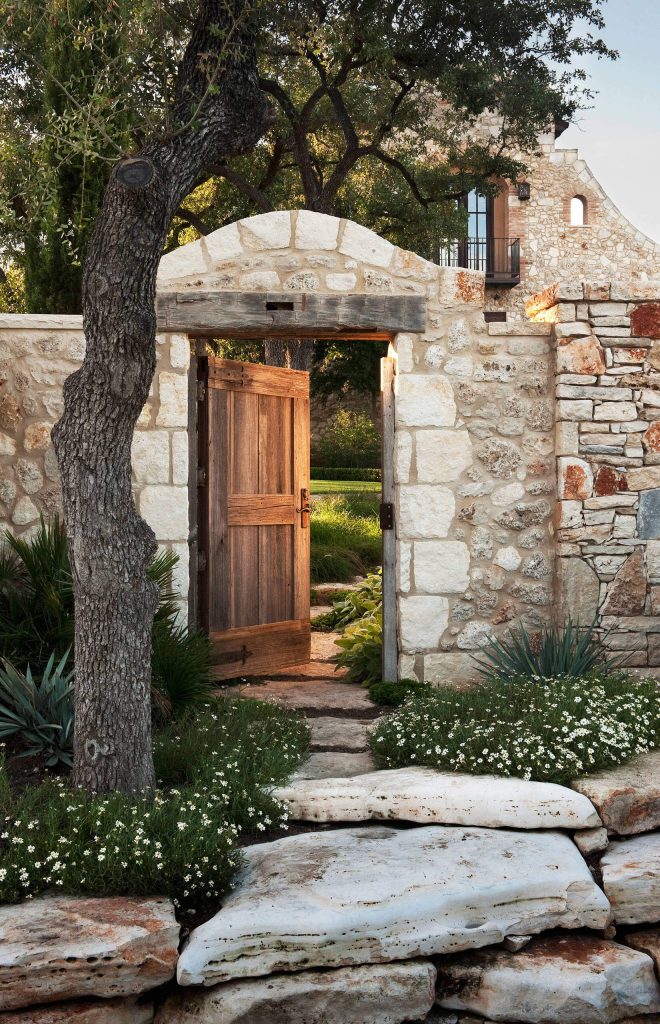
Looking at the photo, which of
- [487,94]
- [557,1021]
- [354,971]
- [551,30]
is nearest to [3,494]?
[354,971]

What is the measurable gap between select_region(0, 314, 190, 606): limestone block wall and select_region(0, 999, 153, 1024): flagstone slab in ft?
9.97

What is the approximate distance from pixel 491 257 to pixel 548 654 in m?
15.7

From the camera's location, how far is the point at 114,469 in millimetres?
3928

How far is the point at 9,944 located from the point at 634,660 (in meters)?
4.20

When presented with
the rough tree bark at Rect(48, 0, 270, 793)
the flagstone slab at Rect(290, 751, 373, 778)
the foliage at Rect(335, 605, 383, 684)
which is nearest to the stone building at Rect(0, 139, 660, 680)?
the foliage at Rect(335, 605, 383, 684)

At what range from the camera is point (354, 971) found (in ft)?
10.9

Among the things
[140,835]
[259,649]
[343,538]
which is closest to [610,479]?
[259,649]

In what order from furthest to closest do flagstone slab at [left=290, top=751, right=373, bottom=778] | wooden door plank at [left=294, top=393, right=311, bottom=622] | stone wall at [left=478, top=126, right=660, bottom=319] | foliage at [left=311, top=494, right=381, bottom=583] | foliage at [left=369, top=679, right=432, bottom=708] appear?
stone wall at [left=478, top=126, right=660, bottom=319] → foliage at [left=311, top=494, right=381, bottom=583] → wooden door plank at [left=294, top=393, right=311, bottom=622] → foliage at [left=369, top=679, right=432, bottom=708] → flagstone slab at [left=290, top=751, right=373, bottom=778]

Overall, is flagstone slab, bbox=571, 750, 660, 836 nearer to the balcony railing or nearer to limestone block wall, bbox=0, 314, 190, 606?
limestone block wall, bbox=0, 314, 190, 606

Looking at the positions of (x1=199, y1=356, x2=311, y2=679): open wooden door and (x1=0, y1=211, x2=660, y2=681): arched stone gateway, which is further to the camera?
(x1=199, y1=356, x2=311, y2=679): open wooden door

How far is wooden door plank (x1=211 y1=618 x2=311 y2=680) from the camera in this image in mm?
6730

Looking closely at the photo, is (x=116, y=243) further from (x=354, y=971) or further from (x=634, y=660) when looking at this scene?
(x=634, y=660)

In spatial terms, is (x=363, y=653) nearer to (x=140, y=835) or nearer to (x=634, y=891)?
(x=634, y=891)

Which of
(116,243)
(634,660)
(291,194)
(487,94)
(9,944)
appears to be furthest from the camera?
(291,194)
